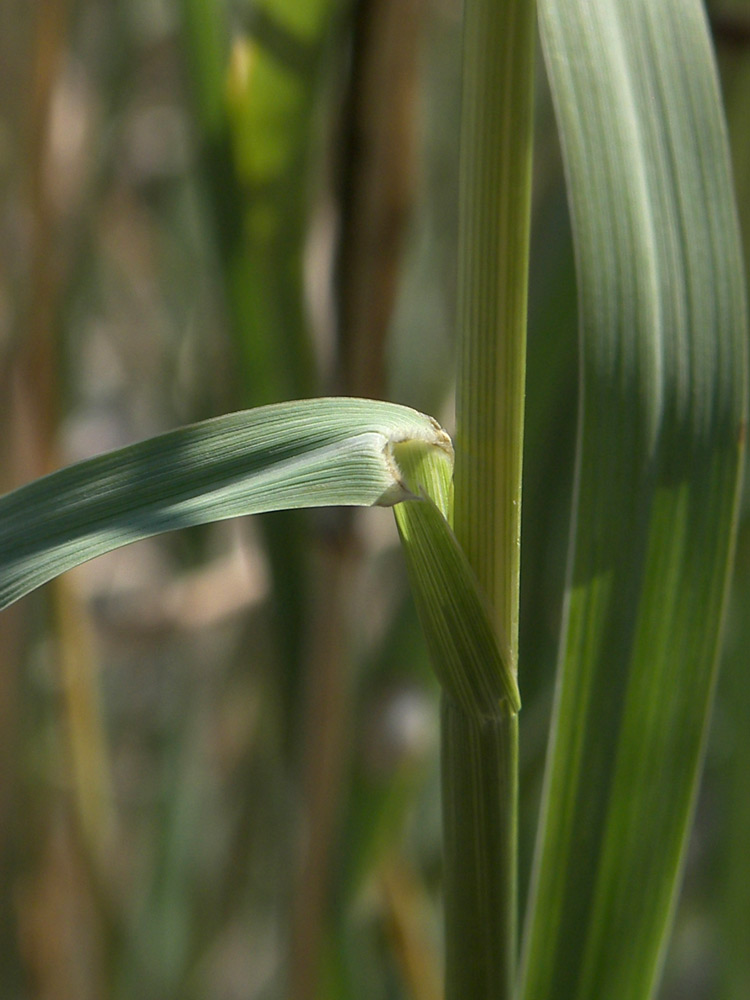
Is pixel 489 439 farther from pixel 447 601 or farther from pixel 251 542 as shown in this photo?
pixel 251 542

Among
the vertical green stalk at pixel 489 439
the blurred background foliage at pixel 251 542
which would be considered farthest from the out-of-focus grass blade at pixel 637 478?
the blurred background foliage at pixel 251 542

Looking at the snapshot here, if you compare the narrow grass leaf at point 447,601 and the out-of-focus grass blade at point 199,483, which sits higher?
the out-of-focus grass blade at point 199,483

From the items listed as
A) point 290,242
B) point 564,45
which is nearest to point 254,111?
point 290,242

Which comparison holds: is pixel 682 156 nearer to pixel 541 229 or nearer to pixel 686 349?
pixel 686 349

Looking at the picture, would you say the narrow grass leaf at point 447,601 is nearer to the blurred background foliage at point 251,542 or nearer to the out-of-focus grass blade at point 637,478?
the out-of-focus grass blade at point 637,478

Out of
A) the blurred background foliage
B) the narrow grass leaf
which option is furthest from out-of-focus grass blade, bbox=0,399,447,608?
the blurred background foliage
